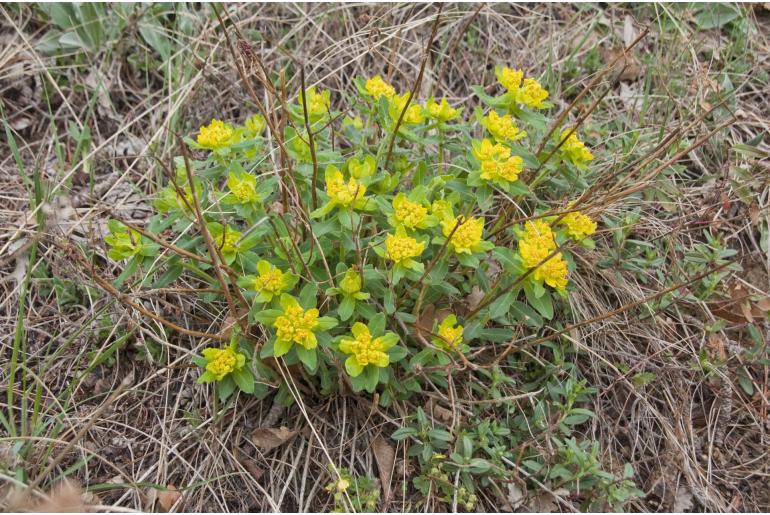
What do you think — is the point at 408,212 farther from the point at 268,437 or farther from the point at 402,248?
the point at 268,437

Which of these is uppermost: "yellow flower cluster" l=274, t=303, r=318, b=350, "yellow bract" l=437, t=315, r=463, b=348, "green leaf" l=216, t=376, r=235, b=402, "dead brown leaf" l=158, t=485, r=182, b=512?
"yellow flower cluster" l=274, t=303, r=318, b=350

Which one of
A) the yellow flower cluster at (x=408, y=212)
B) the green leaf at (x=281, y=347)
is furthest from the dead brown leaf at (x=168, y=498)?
the yellow flower cluster at (x=408, y=212)

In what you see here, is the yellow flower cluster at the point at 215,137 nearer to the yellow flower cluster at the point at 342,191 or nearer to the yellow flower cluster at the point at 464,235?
the yellow flower cluster at the point at 342,191

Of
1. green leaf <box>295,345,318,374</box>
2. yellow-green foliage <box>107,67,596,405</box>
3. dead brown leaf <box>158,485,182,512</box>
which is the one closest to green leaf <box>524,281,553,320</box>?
yellow-green foliage <box>107,67,596,405</box>

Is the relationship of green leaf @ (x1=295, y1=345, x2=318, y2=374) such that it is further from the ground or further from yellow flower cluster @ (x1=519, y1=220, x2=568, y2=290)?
yellow flower cluster @ (x1=519, y1=220, x2=568, y2=290)

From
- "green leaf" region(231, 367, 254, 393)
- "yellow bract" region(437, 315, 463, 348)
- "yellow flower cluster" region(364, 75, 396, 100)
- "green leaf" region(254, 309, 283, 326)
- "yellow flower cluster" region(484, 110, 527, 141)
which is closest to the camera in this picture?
"green leaf" region(254, 309, 283, 326)

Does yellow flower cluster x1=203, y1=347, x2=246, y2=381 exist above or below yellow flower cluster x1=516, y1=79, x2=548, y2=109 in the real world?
below
